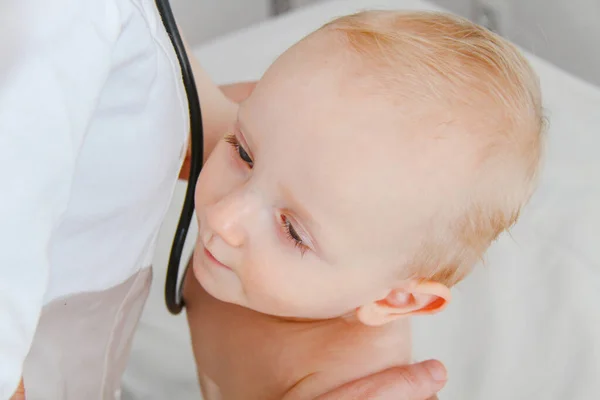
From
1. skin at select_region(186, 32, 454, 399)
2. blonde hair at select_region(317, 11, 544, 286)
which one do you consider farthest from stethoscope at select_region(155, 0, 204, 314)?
blonde hair at select_region(317, 11, 544, 286)

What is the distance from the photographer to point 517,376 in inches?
34.9

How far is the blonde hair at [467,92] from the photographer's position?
0.51m

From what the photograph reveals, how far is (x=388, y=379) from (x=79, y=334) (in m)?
0.30

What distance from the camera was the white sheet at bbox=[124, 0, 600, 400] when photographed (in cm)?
88

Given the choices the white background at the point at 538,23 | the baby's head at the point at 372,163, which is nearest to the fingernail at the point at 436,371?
the baby's head at the point at 372,163

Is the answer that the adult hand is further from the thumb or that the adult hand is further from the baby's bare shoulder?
the thumb

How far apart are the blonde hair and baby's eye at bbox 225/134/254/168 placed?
12cm

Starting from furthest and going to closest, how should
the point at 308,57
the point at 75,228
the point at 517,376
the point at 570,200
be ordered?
1. the point at 570,200
2. the point at 517,376
3. the point at 308,57
4. the point at 75,228

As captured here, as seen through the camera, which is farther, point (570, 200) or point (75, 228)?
point (570, 200)

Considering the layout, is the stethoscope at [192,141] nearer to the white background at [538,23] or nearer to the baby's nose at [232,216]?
the baby's nose at [232,216]

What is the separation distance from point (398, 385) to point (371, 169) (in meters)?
0.24

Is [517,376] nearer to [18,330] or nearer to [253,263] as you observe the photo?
[253,263]

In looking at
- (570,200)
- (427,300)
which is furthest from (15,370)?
(570,200)

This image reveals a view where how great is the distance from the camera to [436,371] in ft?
2.17
